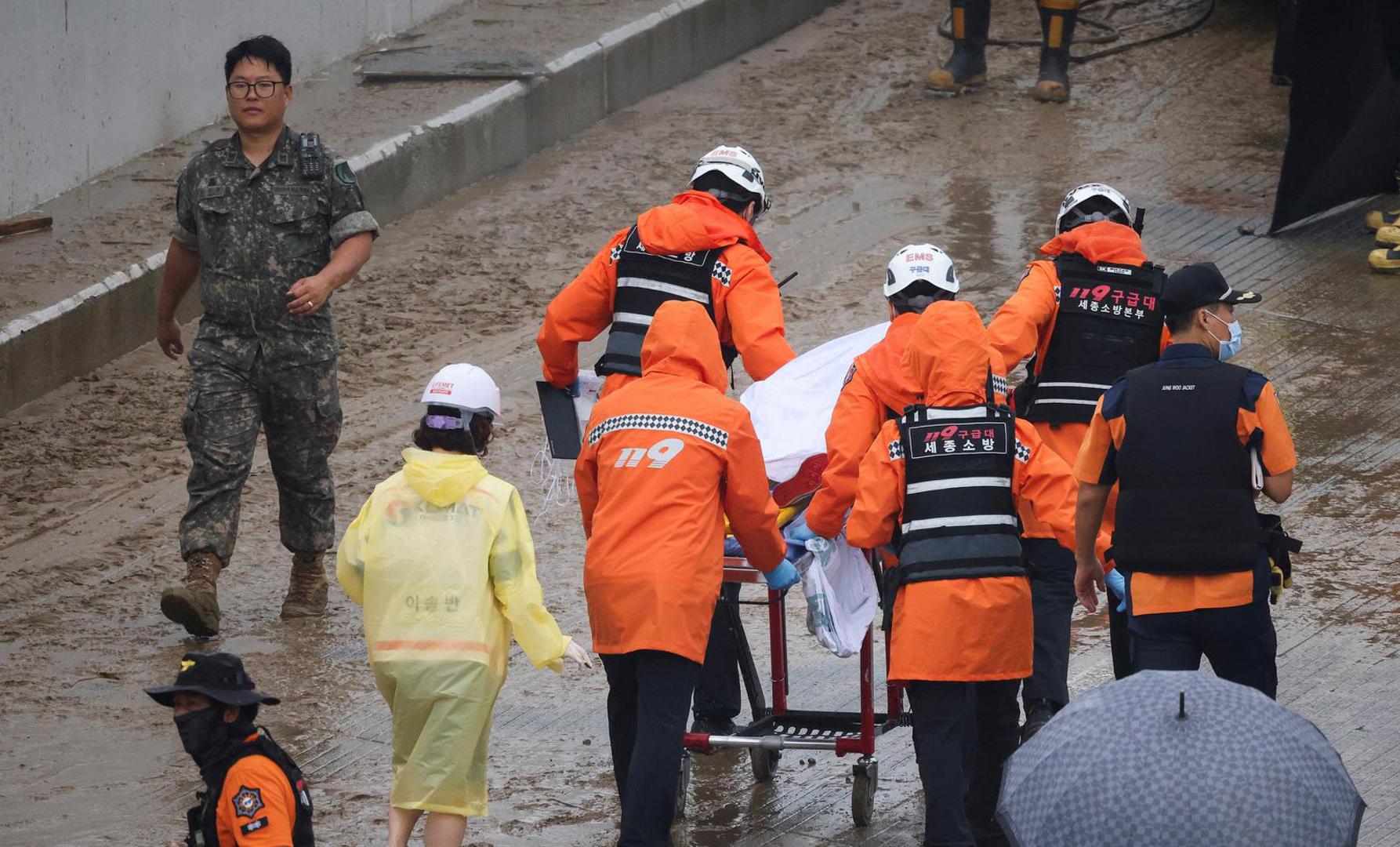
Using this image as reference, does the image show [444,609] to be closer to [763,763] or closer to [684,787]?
[684,787]

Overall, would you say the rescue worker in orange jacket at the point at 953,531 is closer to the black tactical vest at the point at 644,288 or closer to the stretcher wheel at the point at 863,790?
the stretcher wheel at the point at 863,790

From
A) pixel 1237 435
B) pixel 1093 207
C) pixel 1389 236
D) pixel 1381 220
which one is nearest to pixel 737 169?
pixel 1093 207

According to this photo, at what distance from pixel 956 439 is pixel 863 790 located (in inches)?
43.3

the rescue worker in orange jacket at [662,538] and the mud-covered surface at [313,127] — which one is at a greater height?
the mud-covered surface at [313,127]

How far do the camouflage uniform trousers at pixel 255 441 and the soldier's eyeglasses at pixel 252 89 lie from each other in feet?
3.02

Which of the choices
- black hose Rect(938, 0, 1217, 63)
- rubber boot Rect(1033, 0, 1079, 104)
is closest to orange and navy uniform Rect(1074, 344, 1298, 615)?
rubber boot Rect(1033, 0, 1079, 104)

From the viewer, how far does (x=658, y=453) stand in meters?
5.45

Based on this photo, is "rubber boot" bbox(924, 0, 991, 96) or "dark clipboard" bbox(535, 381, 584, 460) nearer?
"dark clipboard" bbox(535, 381, 584, 460)

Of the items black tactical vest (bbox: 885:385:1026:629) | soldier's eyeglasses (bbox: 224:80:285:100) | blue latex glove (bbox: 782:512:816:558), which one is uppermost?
soldier's eyeglasses (bbox: 224:80:285:100)

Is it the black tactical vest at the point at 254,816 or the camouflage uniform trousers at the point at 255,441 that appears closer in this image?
the black tactical vest at the point at 254,816

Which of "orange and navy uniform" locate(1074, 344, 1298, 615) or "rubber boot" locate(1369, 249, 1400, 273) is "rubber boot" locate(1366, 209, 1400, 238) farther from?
"orange and navy uniform" locate(1074, 344, 1298, 615)

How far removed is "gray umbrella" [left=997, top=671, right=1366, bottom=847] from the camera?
270 centimetres

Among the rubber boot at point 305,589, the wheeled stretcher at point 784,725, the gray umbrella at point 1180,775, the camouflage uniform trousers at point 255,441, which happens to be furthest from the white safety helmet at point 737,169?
the gray umbrella at point 1180,775

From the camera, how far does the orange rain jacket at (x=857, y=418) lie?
18.7 ft
